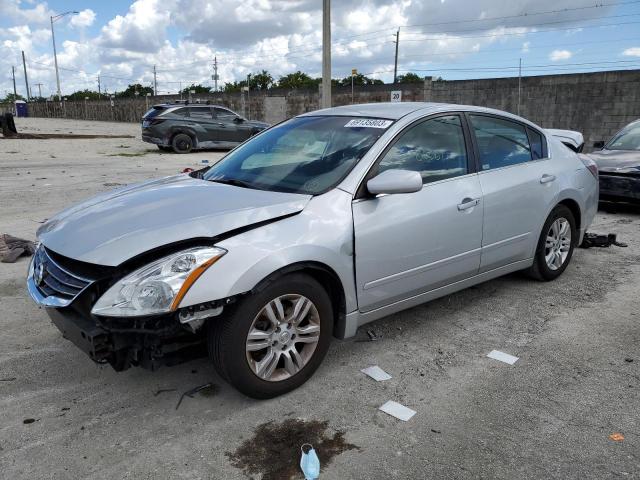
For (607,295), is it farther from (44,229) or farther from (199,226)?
(44,229)

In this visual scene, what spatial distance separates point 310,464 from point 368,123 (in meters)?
2.31

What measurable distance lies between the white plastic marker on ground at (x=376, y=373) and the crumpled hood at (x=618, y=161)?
6216 millimetres

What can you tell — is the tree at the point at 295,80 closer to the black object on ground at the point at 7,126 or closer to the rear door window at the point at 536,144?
the black object on ground at the point at 7,126

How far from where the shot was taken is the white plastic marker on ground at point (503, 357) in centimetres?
356

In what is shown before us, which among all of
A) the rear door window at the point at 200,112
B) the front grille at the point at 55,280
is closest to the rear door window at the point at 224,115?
the rear door window at the point at 200,112

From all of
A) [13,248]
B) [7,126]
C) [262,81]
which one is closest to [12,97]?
[262,81]

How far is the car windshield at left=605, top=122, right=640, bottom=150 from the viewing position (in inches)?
340

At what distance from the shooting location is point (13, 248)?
5773 millimetres

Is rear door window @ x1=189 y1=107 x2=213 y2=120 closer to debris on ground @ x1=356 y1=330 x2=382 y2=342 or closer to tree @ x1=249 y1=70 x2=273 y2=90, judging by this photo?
debris on ground @ x1=356 y1=330 x2=382 y2=342

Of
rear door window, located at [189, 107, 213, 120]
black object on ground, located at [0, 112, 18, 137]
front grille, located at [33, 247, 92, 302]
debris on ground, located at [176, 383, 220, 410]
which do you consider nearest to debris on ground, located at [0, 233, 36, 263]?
front grille, located at [33, 247, 92, 302]

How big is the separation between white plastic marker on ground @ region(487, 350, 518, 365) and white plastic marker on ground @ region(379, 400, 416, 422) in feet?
3.04

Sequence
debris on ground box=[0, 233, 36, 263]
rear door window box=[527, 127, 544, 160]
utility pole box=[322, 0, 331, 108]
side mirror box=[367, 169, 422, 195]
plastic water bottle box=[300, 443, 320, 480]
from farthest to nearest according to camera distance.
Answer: utility pole box=[322, 0, 331, 108]
debris on ground box=[0, 233, 36, 263]
rear door window box=[527, 127, 544, 160]
side mirror box=[367, 169, 422, 195]
plastic water bottle box=[300, 443, 320, 480]

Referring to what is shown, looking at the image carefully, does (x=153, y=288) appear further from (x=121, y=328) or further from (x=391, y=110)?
(x=391, y=110)

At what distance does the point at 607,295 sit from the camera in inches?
187
